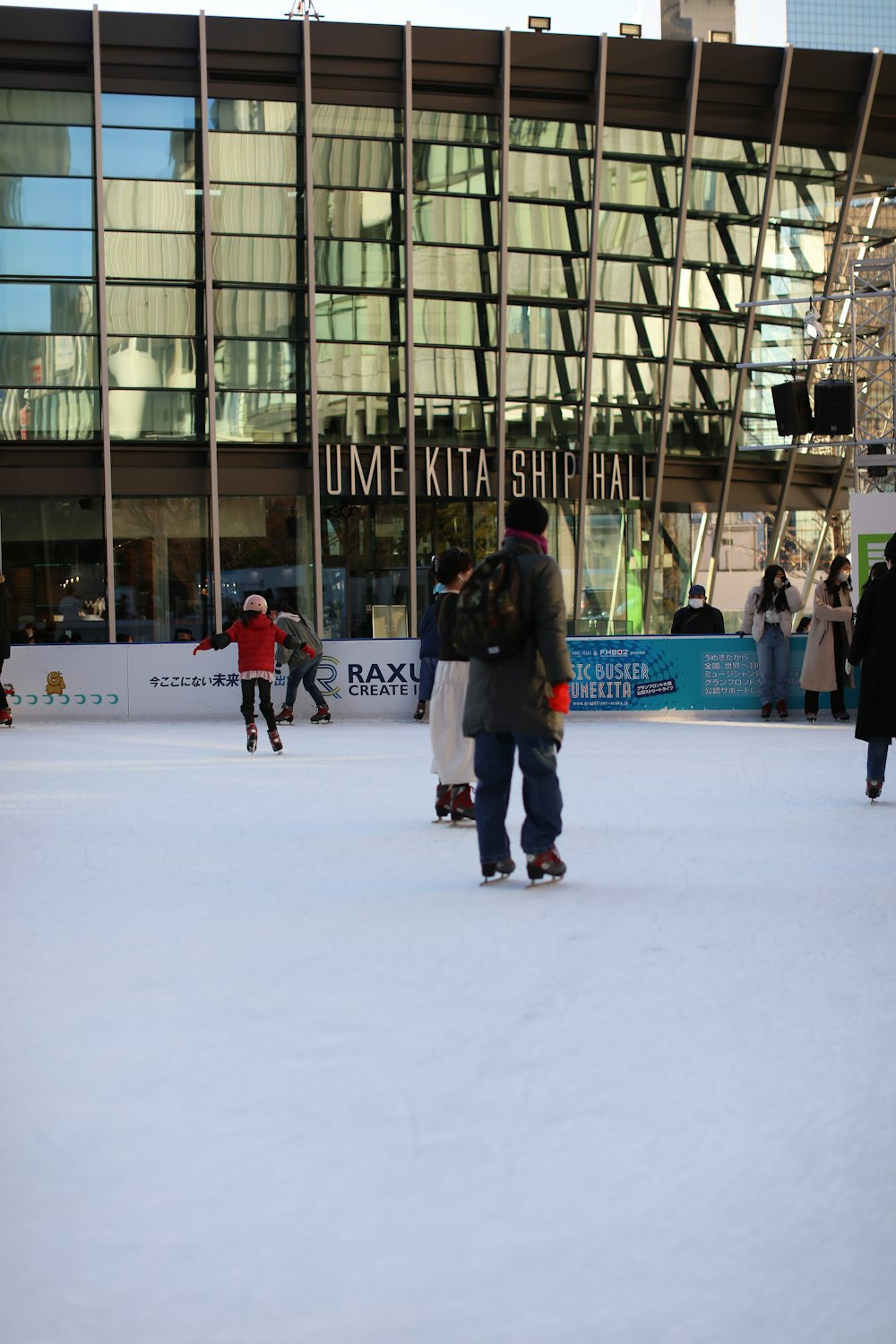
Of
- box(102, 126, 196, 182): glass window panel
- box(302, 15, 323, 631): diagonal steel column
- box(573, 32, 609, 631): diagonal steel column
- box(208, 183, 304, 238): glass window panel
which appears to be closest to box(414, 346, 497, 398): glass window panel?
box(573, 32, 609, 631): diagonal steel column

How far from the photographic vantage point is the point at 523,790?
24.5ft

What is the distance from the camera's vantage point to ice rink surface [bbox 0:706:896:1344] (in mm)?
2998

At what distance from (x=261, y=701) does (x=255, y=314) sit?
16323 millimetres

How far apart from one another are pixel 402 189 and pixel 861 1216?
29.2m

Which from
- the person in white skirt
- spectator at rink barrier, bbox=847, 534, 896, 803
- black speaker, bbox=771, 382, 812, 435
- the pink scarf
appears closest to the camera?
the pink scarf

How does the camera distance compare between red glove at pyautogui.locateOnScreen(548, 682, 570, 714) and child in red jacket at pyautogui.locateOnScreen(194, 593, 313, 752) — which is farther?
child in red jacket at pyautogui.locateOnScreen(194, 593, 313, 752)

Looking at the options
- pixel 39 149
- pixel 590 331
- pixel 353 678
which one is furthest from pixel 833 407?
pixel 39 149

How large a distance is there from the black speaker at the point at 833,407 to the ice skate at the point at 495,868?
638 inches

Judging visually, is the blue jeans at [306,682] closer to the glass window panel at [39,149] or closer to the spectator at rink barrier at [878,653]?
the spectator at rink barrier at [878,653]

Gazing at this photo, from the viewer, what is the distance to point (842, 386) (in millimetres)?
22547

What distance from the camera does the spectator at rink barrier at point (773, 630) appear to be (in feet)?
64.8

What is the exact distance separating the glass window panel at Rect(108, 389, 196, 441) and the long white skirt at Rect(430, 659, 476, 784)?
2085cm

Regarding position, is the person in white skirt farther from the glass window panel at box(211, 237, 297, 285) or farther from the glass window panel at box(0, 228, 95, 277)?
the glass window panel at box(0, 228, 95, 277)

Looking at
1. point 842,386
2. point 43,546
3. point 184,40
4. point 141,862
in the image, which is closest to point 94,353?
point 43,546
